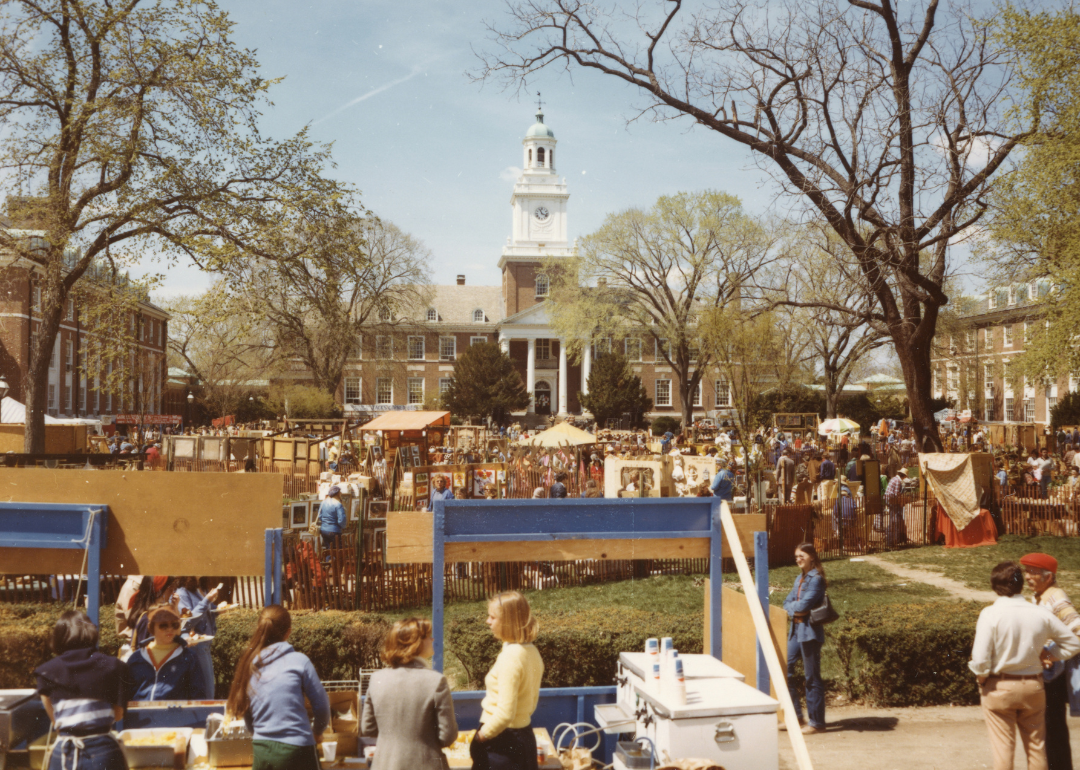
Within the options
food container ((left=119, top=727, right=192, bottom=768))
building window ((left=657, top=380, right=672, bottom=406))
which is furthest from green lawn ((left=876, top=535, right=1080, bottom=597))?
building window ((left=657, top=380, right=672, bottom=406))

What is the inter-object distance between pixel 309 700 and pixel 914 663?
5.63m

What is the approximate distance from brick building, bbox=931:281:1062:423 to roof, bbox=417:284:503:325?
38.3 meters

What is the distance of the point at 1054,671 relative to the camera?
4820 millimetres

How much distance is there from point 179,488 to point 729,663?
12.5 ft

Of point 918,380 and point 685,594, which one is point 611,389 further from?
point 685,594

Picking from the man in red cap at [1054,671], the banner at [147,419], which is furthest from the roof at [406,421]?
the man in red cap at [1054,671]

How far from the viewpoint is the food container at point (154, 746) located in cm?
429

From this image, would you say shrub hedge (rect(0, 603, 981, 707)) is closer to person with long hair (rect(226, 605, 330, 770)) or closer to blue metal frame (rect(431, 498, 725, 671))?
blue metal frame (rect(431, 498, 725, 671))

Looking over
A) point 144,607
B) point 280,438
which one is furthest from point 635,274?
point 144,607

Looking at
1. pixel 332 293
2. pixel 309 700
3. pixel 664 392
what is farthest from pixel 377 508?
pixel 664 392

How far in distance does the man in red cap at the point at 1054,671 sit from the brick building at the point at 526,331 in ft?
195

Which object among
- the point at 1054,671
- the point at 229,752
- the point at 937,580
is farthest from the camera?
the point at 937,580

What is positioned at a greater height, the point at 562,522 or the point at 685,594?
the point at 562,522

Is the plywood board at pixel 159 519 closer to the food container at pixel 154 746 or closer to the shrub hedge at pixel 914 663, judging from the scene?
the food container at pixel 154 746
